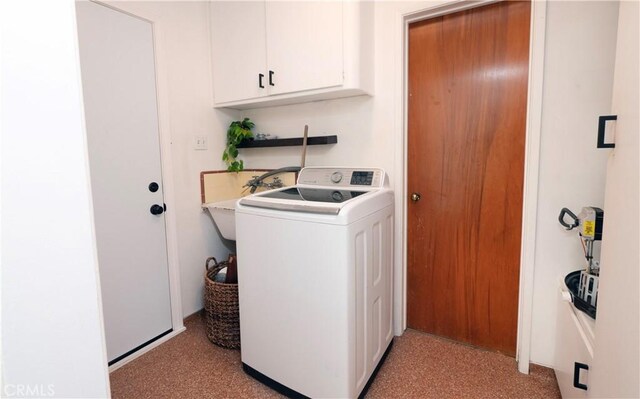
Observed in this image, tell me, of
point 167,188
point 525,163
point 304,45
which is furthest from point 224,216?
point 525,163

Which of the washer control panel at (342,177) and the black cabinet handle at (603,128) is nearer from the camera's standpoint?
the black cabinet handle at (603,128)

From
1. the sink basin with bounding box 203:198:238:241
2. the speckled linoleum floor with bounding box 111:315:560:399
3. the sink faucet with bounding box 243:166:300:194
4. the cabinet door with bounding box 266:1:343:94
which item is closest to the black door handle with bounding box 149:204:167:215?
the sink basin with bounding box 203:198:238:241

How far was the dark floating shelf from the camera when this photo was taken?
82.6 inches

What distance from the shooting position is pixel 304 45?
74.4 inches

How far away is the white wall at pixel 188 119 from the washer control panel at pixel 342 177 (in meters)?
0.79

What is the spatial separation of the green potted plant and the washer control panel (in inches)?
24.6

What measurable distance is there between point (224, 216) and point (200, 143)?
0.56 meters

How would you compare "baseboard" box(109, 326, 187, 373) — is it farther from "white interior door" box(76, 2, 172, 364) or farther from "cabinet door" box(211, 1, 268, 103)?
"cabinet door" box(211, 1, 268, 103)

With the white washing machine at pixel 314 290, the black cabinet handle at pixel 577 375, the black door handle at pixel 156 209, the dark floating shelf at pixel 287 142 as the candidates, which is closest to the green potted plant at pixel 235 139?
the dark floating shelf at pixel 287 142

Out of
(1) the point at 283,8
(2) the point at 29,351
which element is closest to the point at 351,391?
(2) the point at 29,351

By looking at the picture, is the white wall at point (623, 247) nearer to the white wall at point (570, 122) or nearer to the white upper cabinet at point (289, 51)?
the white wall at point (570, 122)

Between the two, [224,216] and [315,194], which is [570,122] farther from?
[224,216]

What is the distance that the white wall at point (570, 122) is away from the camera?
148cm

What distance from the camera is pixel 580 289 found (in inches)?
54.2
